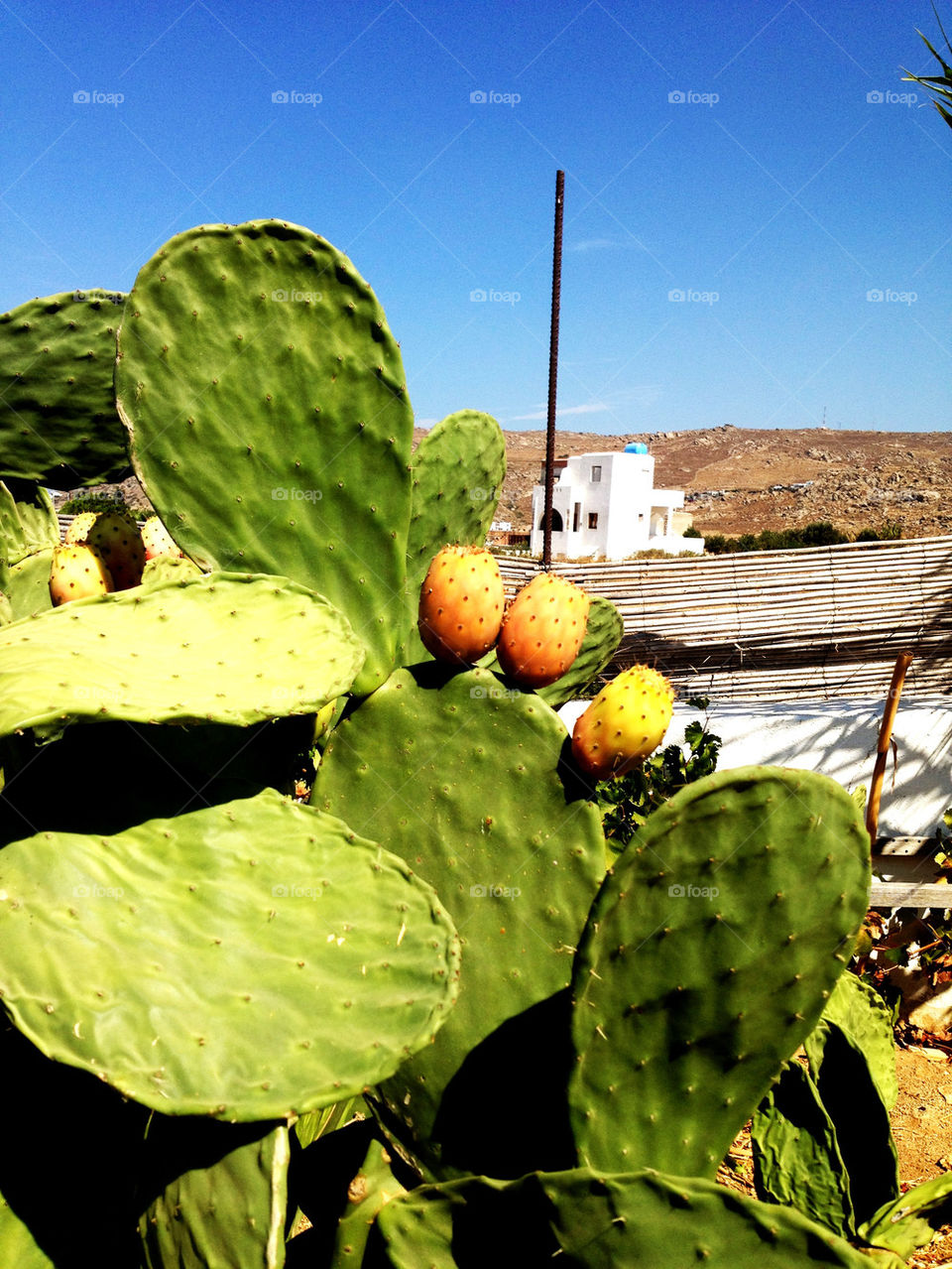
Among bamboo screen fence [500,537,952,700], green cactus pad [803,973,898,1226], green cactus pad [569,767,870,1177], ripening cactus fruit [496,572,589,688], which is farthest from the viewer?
bamboo screen fence [500,537,952,700]

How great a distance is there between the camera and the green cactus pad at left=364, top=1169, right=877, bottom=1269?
882mm

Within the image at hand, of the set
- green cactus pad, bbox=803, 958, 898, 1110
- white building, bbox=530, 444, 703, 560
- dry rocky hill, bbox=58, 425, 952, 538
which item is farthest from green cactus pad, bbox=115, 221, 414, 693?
dry rocky hill, bbox=58, 425, 952, 538

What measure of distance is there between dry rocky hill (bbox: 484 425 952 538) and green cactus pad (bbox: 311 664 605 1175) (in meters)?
34.1

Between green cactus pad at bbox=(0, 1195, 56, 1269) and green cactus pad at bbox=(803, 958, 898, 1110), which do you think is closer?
green cactus pad at bbox=(0, 1195, 56, 1269)

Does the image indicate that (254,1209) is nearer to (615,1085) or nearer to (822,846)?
(615,1085)

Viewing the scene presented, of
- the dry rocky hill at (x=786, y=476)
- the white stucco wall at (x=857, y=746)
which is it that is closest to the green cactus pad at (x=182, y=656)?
the white stucco wall at (x=857, y=746)

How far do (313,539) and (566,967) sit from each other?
67 centimetres

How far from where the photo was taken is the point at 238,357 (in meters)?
1.28

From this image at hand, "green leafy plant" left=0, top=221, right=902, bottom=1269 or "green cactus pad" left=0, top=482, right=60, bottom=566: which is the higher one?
"green cactus pad" left=0, top=482, right=60, bottom=566

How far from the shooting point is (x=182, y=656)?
106cm

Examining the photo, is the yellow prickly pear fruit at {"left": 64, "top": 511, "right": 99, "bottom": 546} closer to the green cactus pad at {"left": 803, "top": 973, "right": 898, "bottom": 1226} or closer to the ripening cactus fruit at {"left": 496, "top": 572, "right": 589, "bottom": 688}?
the ripening cactus fruit at {"left": 496, "top": 572, "right": 589, "bottom": 688}

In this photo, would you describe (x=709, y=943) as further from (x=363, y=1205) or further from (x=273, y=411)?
(x=273, y=411)

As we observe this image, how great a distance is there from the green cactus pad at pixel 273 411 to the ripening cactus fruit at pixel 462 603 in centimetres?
9

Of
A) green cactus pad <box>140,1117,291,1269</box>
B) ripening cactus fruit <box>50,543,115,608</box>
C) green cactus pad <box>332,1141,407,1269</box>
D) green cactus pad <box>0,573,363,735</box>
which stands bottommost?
green cactus pad <box>332,1141,407,1269</box>
